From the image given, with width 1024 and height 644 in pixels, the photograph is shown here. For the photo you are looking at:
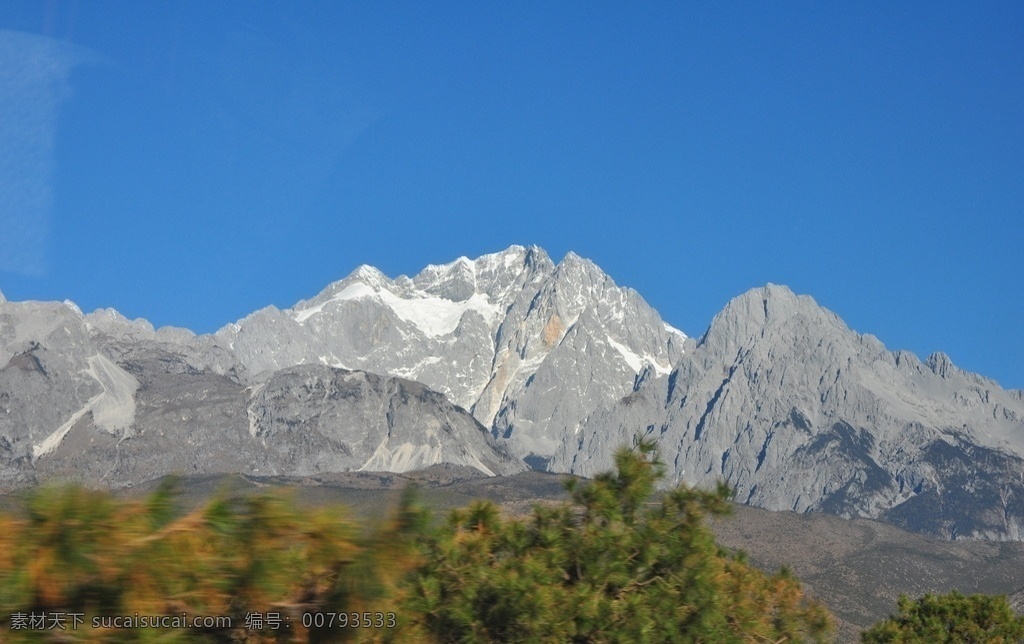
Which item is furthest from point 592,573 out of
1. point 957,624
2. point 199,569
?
point 957,624

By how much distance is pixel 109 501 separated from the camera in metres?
9.09

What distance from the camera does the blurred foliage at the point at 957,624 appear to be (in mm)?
47438

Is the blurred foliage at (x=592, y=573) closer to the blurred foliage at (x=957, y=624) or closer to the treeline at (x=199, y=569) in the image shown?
the treeline at (x=199, y=569)

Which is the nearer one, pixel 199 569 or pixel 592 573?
pixel 199 569

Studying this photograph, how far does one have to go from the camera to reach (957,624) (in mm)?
48438

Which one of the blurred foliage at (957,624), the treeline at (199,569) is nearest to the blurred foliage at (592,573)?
the treeline at (199,569)

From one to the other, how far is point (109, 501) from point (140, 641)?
43.0 inches

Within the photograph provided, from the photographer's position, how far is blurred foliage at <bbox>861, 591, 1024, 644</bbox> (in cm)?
4744

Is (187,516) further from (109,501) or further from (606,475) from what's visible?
(606,475)

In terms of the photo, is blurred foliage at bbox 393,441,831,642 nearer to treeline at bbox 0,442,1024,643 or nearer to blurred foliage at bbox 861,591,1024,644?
treeline at bbox 0,442,1024,643

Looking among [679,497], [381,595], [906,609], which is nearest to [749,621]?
[679,497]

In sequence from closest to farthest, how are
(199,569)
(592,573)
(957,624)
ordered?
(199,569)
(592,573)
(957,624)

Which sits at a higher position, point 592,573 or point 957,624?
point 592,573

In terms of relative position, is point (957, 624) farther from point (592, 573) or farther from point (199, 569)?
point (199, 569)
